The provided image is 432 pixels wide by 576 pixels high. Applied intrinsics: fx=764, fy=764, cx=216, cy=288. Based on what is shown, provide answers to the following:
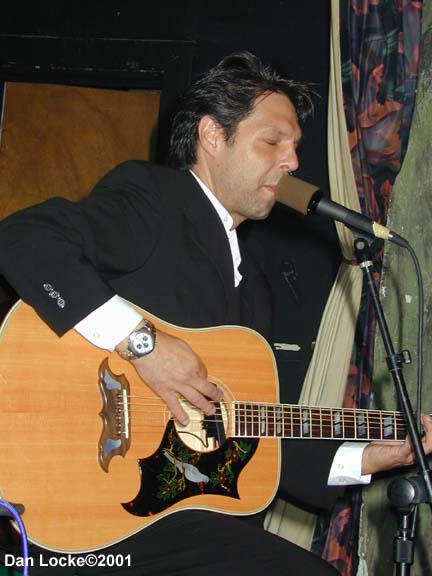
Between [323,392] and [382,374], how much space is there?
0.35m

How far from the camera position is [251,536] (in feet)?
6.49

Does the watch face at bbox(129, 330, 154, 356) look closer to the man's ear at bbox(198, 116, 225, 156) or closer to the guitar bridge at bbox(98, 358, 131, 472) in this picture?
the guitar bridge at bbox(98, 358, 131, 472)

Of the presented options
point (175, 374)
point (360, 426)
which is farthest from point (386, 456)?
point (175, 374)

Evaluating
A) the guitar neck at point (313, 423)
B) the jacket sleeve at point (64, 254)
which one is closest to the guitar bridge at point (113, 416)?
the jacket sleeve at point (64, 254)

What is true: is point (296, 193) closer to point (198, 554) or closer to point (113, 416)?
point (113, 416)

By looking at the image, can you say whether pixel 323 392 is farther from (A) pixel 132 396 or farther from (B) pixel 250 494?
(A) pixel 132 396

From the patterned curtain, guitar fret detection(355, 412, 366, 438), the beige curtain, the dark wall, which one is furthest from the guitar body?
the dark wall

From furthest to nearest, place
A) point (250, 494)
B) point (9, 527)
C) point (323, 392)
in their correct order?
point (323, 392), point (250, 494), point (9, 527)

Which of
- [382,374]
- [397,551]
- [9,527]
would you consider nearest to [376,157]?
[382,374]

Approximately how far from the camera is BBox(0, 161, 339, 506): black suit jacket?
1.83 meters

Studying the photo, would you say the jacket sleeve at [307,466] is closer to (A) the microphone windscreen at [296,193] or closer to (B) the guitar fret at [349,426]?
(B) the guitar fret at [349,426]

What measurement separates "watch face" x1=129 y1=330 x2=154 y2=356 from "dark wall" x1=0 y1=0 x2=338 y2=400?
210 centimetres

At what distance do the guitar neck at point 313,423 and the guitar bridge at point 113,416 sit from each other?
1.12 feet

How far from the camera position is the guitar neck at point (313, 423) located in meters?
2.13
